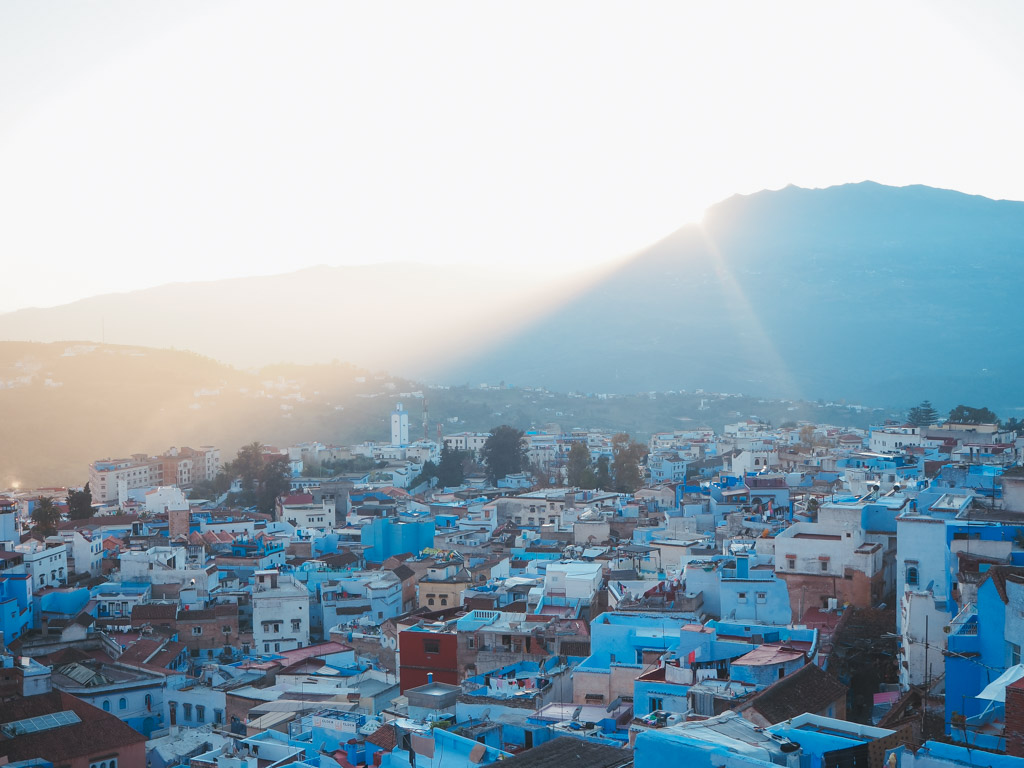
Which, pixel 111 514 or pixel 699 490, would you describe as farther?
pixel 111 514

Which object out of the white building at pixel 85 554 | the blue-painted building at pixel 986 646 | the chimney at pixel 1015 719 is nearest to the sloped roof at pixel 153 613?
the white building at pixel 85 554

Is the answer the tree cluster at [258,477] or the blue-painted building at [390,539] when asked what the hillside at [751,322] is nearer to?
the tree cluster at [258,477]

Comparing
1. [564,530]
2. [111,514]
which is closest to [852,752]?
[564,530]

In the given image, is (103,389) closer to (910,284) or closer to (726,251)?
(910,284)

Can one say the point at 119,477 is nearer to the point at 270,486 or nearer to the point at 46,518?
the point at 270,486

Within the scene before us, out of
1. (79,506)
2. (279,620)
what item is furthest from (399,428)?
(279,620)

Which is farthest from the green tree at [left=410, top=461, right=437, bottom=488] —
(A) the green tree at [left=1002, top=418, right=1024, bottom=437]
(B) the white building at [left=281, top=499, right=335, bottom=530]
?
(A) the green tree at [left=1002, top=418, right=1024, bottom=437]
